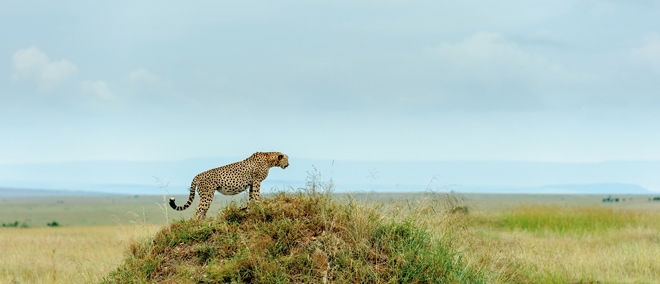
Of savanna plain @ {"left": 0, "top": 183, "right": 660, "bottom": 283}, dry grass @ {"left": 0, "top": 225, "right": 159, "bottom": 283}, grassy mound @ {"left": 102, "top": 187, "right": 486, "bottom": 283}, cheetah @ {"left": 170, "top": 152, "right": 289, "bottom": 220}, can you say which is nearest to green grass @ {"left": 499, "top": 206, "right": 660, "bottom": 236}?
savanna plain @ {"left": 0, "top": 183, "right": 660, "bottom": 283}

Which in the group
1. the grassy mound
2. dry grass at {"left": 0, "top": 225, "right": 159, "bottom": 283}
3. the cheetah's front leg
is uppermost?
the cheetah's front leg

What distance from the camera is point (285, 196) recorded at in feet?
25.9

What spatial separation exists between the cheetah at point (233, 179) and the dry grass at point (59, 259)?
1196mm

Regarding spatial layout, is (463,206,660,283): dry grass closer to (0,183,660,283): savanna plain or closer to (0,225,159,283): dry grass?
(0,183,660,283): savanna plain

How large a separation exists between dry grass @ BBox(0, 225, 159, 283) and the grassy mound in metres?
0.94

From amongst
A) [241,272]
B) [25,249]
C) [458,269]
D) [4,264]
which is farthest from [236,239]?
[25,249]

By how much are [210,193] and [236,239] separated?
0.82 m

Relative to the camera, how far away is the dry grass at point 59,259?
8.29 metres

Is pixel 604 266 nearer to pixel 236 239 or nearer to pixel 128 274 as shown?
pixel 236 239

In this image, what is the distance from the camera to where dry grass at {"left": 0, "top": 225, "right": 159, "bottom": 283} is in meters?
8.29

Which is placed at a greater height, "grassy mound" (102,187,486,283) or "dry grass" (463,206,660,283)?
"grassy mound" (102,187,486,283)

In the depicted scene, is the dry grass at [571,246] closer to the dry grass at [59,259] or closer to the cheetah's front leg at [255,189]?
the cheetah's front leg at [255,189]

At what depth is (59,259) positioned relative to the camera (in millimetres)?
13016

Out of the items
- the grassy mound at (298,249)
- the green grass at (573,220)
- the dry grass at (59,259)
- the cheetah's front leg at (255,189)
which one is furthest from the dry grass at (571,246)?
the dry grass at (59,259)
